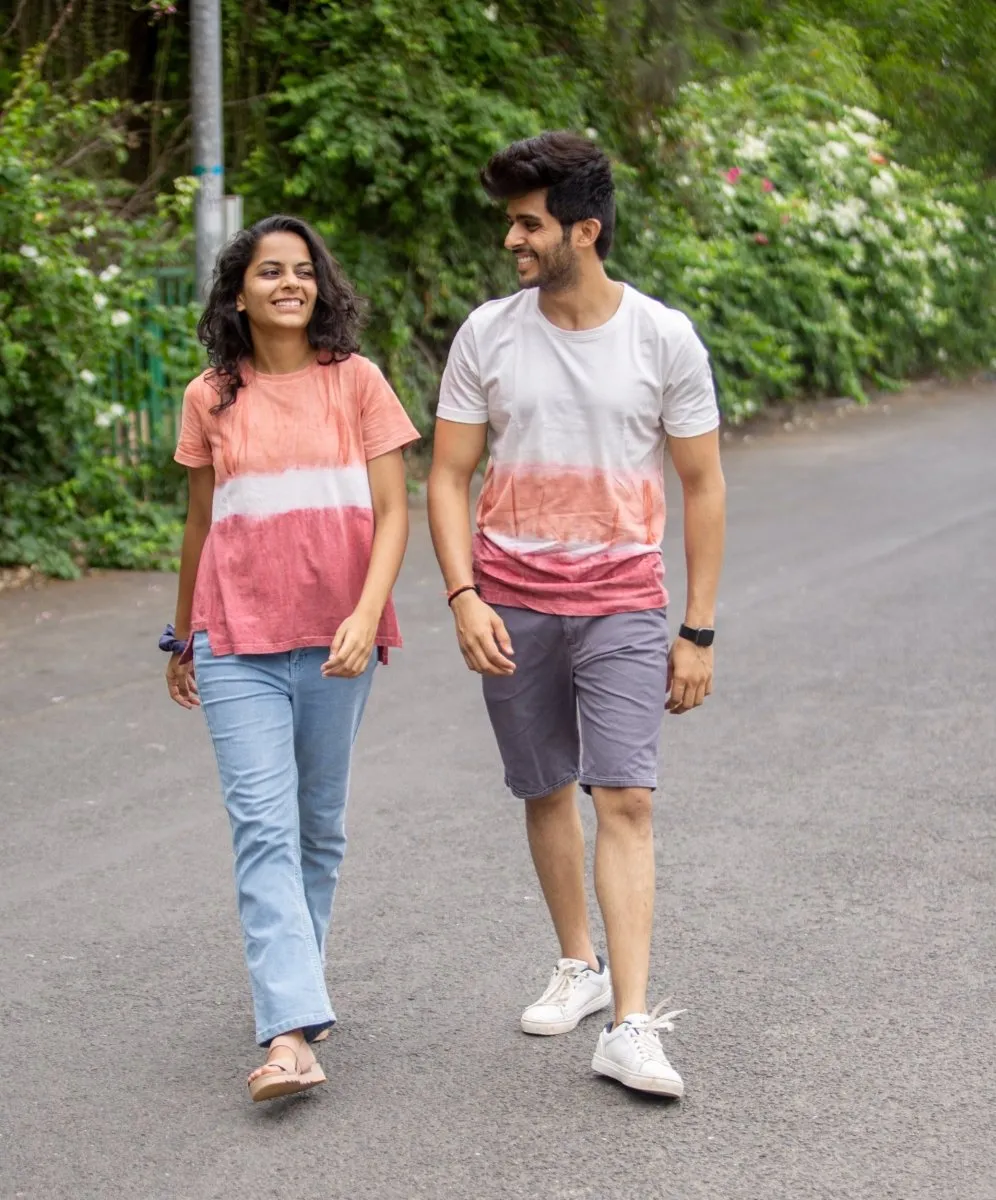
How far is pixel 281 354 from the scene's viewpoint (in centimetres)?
402

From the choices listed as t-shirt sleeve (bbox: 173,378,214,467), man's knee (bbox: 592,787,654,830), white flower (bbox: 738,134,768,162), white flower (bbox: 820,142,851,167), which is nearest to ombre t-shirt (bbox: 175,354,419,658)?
t-shirt sleeve (bbox: 173,378,214,467)

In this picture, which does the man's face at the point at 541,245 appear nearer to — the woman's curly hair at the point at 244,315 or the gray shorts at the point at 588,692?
the woman's curly hair at the point at 244,315

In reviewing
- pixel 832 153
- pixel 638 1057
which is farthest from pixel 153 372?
pixel 832 153

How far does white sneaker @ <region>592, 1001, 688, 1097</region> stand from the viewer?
3865 mm

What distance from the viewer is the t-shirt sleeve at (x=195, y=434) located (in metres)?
4.00

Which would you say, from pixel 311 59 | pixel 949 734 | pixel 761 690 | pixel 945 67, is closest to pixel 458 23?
pixel 311 59

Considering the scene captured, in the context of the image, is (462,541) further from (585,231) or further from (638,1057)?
(638,1057)

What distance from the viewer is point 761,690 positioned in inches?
301

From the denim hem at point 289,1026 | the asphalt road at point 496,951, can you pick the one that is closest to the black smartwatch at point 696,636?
the asphalt road at point 496,951

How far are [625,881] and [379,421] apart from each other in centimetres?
111

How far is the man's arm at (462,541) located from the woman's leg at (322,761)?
234 mm

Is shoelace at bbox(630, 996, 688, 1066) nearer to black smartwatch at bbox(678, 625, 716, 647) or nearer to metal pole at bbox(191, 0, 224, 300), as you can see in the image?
black smartwatch at bbox(678, 625, 716, 647)

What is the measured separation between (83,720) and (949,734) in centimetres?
324

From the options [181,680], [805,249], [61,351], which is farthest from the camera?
[805,249]
